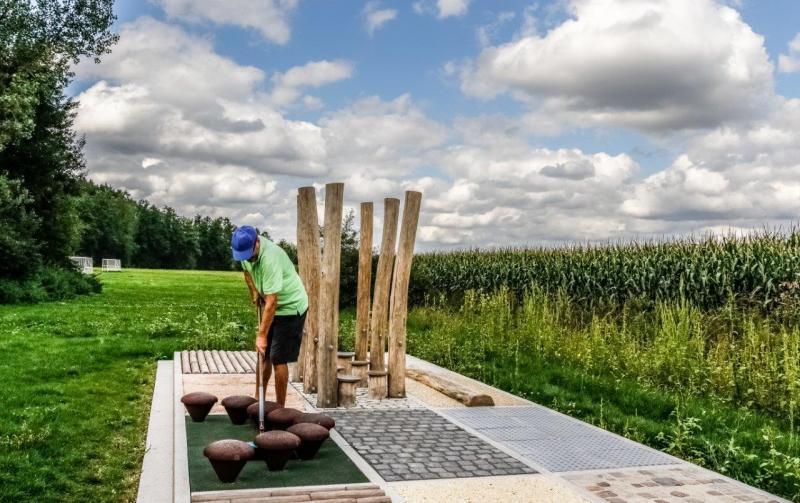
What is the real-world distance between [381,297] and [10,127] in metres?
19.3

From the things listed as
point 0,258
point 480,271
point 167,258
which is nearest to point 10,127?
point 0,258

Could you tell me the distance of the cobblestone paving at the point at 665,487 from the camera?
556cm

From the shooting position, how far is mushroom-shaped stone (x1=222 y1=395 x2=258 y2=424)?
739 centimetres

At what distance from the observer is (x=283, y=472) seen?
19.3ft

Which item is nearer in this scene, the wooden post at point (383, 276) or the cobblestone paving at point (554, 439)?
the cobblestone paving at point (554, 439)

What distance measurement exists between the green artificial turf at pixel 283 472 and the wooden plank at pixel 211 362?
4.20 m

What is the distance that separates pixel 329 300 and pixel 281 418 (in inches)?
91.1

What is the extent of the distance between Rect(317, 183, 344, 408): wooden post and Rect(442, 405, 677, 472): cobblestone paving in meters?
1.36

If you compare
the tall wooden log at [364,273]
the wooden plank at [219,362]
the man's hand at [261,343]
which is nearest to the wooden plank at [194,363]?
the wooden plank at [219,362]

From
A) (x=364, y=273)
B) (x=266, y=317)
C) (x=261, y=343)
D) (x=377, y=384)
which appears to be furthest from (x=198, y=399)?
(x=364, y=273)

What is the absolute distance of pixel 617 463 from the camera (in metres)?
6.51

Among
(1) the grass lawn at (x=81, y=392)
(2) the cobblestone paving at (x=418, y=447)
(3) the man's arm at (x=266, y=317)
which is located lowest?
(1) the grass lawn at (x=81, y=392)

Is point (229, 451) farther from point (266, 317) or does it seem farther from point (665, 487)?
point (665, 487)

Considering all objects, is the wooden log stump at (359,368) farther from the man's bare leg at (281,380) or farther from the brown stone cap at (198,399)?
the brown stone cap at (198,399)
